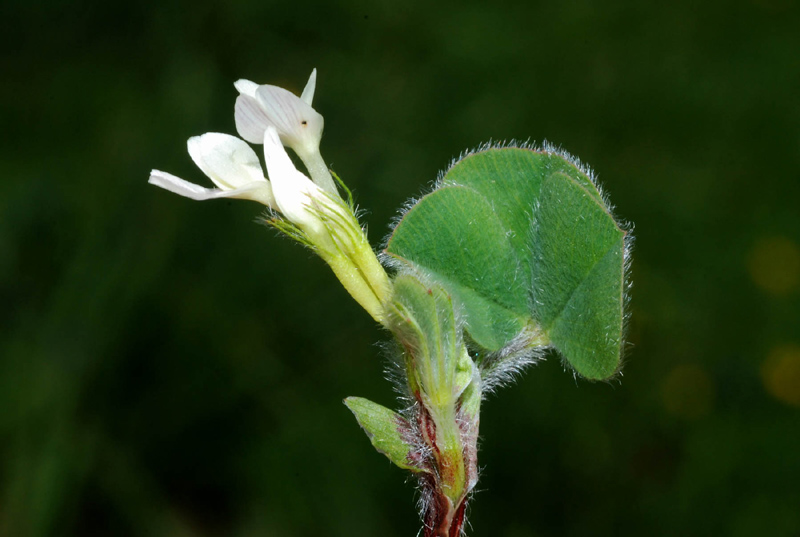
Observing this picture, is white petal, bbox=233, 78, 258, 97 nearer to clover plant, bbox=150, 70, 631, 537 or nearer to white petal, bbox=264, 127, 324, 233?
clover plant, bbox=150, 70, 631, 537

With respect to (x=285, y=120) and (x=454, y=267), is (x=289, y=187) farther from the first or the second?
(x=454, y=267)

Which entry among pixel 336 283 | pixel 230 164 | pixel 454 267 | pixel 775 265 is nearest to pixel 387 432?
pixel 454 267

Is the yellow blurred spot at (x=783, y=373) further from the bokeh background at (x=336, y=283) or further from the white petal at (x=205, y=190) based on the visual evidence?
the white petal at (x=205, y=190)

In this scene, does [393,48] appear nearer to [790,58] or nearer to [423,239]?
[790,58]

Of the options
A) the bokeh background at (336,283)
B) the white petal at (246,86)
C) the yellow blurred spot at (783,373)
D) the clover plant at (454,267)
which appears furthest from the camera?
the yellow blurred spot at (783,373)

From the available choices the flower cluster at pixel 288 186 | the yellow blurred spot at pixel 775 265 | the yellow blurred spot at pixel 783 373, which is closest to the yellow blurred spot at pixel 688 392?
the yellow blurred spot at pixel 783 373

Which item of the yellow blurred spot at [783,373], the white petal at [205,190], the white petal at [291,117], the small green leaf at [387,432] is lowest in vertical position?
the small green leaf at [387,432]

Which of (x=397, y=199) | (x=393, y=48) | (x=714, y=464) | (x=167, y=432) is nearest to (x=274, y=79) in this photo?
(x=393, y=48)
